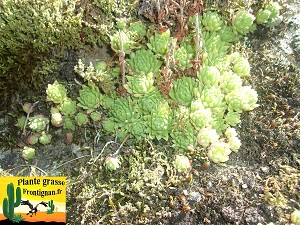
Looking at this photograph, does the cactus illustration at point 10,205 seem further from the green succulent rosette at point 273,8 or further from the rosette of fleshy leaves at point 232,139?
the green succulent rosette at point 273,8

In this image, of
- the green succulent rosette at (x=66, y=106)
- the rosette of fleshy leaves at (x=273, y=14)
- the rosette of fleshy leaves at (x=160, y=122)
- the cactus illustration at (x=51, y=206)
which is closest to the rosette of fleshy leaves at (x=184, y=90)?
the rosette of fleshy leaves at (x=160, y=122)

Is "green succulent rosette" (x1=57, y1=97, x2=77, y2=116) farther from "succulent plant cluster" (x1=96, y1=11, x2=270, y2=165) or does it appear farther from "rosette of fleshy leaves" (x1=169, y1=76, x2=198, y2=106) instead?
"rosette of fleshy leaves" (x1=169, y1=76, x2=198, y2=106)

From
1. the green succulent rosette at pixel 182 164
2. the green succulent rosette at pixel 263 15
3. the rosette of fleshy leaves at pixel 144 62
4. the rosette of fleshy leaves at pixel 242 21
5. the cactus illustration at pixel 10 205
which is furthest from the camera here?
the green succulent rosette at pixel 263 15

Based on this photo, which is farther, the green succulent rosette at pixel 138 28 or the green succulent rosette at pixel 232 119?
the green succulent rosette at pixel 138 28

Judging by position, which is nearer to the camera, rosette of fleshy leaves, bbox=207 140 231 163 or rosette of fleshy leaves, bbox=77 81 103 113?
rosette of fleshy leaves, bbox=207 140 231 163

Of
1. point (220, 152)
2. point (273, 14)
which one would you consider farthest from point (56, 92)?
point (273, 14)

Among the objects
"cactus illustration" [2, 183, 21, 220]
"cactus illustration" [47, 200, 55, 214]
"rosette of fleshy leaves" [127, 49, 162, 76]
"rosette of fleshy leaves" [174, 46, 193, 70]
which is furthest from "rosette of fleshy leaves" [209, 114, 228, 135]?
"cactus illustration" [2, 183, 21, 220]

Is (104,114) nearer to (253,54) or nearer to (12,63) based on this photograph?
(12,63)
